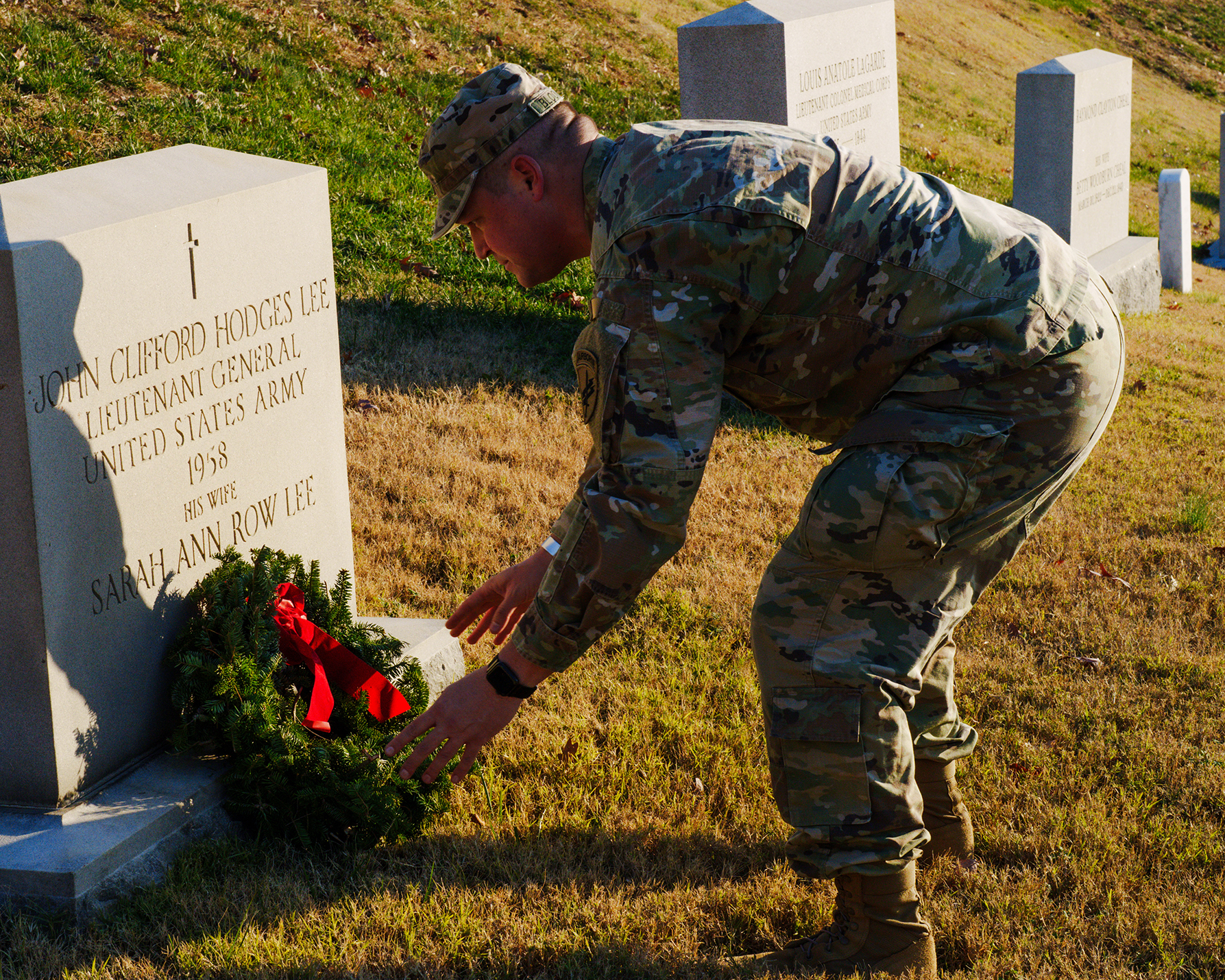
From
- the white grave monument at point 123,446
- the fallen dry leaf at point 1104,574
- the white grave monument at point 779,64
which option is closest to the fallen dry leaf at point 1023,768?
the fallen dry leaf at point 1104,574

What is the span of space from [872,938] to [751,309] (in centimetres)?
138

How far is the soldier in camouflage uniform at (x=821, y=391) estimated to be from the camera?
2.01 m

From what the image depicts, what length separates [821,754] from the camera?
231 centimetres

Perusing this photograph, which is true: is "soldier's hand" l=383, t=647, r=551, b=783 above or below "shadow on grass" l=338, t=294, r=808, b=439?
above

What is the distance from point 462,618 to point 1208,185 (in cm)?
1822

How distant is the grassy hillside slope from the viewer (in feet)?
8.59

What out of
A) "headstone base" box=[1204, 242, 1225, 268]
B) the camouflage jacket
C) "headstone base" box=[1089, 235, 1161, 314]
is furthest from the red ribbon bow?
"headstone base" box=[1204, 242, 1225, 268]

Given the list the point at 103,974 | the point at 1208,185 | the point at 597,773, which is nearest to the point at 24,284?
the point at 103,974

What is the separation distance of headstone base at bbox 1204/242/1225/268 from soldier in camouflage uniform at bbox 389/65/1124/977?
12717mm

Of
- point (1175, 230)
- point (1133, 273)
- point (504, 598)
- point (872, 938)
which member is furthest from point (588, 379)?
point (1175, 230)

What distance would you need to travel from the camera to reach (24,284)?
2.50 metres

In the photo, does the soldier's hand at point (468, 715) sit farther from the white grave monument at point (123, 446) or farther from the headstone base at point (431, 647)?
the headstone base at point (431, 647)

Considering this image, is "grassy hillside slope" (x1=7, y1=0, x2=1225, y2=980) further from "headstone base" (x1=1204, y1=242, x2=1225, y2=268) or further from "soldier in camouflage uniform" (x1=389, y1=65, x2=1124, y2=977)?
"headstone base" (x1=1204, y1=242, x2=1225, y2=268)

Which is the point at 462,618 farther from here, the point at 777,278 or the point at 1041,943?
the point at 1041,943
